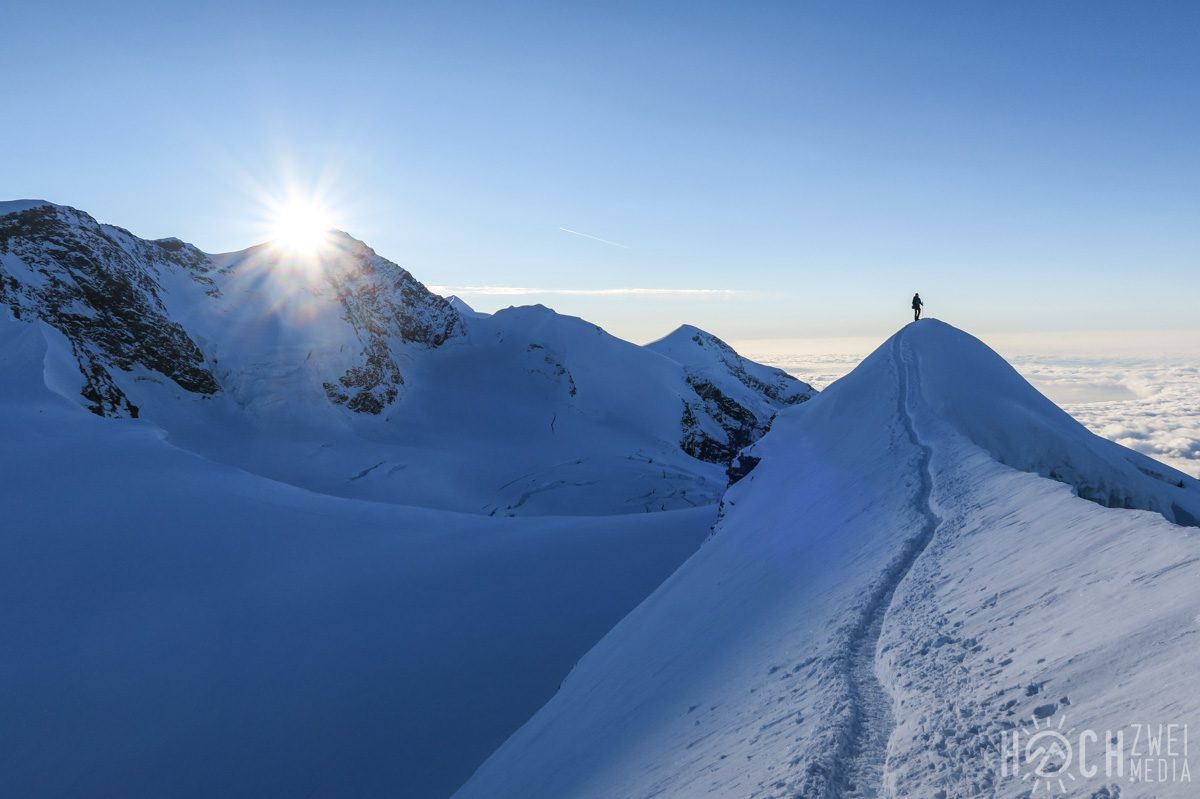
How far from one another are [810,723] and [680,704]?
2.61 meters

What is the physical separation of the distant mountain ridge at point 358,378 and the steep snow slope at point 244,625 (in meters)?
14.5

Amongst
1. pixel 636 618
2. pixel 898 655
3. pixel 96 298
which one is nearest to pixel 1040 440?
pixel 636 618

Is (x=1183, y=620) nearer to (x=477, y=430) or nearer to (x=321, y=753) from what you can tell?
(x=321, y=753)

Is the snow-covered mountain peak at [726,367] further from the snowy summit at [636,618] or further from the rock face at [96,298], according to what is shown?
the snowy summit at [636,618]

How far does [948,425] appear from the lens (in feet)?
44.5

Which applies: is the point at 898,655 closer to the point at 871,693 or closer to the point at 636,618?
the point at 871,693

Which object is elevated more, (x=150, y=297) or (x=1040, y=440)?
(x=150, y=297)

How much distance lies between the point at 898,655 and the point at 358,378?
156 feet

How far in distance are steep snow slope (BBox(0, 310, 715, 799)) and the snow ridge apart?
9454mm

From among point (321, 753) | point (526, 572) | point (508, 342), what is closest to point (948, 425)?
point (526, 572)

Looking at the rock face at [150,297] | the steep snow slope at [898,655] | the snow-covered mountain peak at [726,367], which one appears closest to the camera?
the steep snow slope at [898,655]

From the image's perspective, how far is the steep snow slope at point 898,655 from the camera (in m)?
3.87

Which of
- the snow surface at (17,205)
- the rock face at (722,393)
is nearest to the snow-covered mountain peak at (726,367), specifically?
the rock face at (722,393)

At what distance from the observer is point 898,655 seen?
545cm
